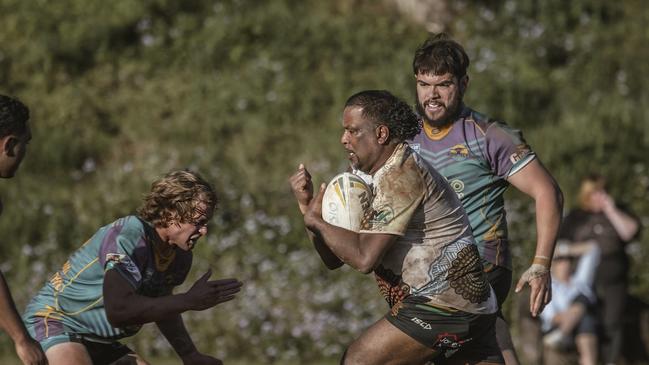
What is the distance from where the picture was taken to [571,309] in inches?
443

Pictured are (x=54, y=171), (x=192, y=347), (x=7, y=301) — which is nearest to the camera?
(x=7, y=301)

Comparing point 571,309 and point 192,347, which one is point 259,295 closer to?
point 571,309

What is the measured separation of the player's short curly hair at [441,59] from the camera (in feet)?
20.1

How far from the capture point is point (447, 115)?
20.4 ft

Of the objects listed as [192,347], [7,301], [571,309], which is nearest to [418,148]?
[192,347]

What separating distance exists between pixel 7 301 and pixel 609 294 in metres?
7.85

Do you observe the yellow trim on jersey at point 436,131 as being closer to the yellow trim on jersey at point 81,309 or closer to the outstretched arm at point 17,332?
the yellow trim on jersey at point 81,309

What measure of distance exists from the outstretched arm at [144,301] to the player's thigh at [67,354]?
316 mm

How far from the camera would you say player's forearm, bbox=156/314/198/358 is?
6120mm

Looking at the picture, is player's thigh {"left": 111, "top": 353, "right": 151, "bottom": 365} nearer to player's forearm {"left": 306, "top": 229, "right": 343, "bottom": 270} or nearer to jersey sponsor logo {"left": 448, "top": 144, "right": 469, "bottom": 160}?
player's forearm {"left": 306, "top": 229, "right": 343, "bottom": 270}

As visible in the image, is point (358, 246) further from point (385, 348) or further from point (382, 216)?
point (385, 348)

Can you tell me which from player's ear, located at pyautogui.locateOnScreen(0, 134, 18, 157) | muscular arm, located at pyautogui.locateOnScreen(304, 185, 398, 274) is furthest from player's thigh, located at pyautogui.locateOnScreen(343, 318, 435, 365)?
player's ear, located at pyautogui.locateOnScreen(0, 134, 18, 157)

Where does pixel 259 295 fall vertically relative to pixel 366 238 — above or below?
below

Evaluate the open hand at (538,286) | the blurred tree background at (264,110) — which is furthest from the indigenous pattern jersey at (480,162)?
the blurred tree background at (264,110)
